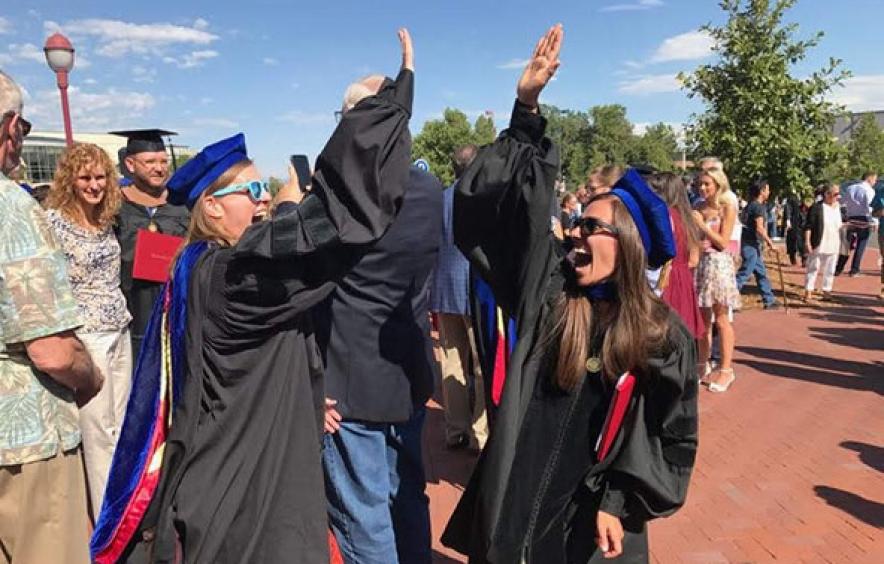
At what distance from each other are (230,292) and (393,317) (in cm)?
105

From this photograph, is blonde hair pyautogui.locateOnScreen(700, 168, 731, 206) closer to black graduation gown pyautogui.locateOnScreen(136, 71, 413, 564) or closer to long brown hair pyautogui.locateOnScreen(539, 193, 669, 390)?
long brown hair pyautogui.locateOnScreen(539, 193, 669, 390)

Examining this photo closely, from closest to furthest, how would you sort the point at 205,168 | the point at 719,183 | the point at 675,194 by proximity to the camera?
the point at 205,168 → the point at 675,194 → the point at 719,183

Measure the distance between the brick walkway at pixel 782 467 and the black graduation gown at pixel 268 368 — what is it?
1.83 m

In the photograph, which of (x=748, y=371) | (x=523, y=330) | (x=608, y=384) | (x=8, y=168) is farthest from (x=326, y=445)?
(x=748, y=371)

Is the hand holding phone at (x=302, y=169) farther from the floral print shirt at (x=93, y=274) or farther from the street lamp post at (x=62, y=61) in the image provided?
the street lamp post at (x=62, y=61)

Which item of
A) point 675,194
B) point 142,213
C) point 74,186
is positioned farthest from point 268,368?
point 675,194

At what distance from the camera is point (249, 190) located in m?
2.17

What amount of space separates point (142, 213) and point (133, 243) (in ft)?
1.05

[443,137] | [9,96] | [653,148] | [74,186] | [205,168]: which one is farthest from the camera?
[653,148]

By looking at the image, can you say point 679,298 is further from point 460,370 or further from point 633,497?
point 633,497

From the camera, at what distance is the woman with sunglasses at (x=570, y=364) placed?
6.60 feet

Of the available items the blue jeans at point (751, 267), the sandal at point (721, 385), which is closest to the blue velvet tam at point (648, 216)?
the sandal at point (721, 385)

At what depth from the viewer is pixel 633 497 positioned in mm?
2041

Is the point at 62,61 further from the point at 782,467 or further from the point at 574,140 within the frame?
the point at 574,140
